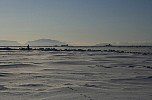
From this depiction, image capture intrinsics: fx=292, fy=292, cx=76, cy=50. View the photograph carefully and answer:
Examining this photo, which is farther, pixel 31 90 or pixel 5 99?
pixel 31 90

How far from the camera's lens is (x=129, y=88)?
37.3 ft

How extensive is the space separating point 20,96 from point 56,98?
51.2 inches

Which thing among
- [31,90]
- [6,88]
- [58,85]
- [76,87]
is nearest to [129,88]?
[76,87]

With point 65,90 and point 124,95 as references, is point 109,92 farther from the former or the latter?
point 65,90

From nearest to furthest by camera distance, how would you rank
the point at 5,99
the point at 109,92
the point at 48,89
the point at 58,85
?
the point at 5,99
the point at 109,92
the point at 48,89
the point at 58,85

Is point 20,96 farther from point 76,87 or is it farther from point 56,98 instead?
point 76,87

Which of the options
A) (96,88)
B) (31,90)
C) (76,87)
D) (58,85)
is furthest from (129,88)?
(31,90)

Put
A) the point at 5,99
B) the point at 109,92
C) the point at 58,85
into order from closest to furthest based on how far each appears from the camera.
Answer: the point at 5,99 < the point at 109,92 < the point at 58,85

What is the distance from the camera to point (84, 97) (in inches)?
374

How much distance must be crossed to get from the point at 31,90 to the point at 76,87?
1814 millimetres

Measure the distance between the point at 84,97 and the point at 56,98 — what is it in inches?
35.8

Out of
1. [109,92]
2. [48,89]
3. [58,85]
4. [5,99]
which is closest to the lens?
[5,99]

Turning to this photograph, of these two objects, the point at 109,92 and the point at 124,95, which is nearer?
the point at 124,95

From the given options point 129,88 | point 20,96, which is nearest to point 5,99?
point 20,96
